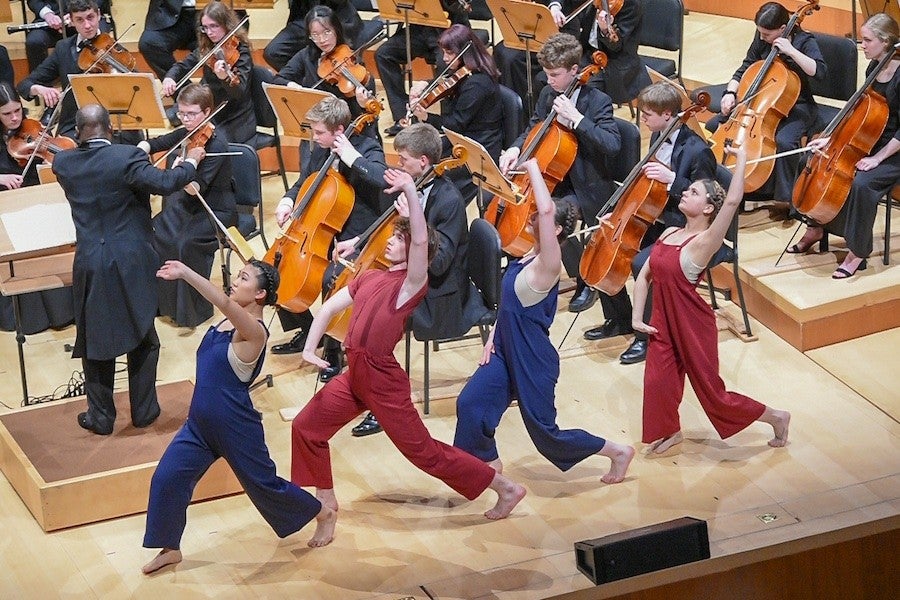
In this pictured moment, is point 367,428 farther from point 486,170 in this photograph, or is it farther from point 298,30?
point 298,30

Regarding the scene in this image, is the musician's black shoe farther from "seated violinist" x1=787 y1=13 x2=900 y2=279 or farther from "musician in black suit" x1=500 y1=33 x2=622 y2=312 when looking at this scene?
"seated violinist" x1=787 y1=13 x2=900 y2=279

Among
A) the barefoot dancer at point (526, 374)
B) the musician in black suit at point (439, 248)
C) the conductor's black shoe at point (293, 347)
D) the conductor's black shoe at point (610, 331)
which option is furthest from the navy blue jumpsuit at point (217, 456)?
the conductor's black shoe at point (610, 331)

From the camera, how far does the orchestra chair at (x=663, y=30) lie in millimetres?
7234

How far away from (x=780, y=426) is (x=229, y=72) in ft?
10.3

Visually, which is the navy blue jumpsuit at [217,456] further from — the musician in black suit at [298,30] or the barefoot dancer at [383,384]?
the musician in black suit at [298,30]

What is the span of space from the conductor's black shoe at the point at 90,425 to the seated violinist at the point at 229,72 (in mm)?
2070

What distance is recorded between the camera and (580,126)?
5.74m

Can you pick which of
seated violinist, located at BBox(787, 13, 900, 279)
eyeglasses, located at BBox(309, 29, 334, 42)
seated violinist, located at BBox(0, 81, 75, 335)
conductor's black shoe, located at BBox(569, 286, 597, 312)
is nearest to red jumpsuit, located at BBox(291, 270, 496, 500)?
conductor's black shoe, located at BBox(569, 286, 597, 312)

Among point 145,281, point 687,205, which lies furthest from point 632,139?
point 145,281

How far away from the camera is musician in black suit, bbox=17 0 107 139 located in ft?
23.2

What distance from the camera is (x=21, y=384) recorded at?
5.77 metres

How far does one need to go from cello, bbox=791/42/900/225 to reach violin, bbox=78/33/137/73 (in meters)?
3.29

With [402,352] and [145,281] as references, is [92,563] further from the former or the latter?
[402,352]

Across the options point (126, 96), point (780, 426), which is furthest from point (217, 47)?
point (780, 426)
